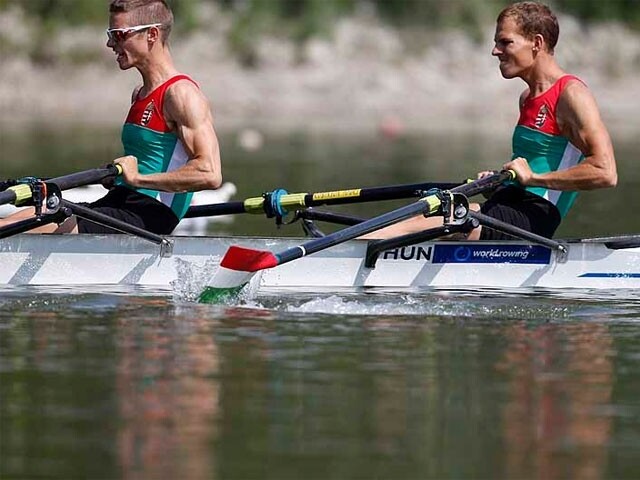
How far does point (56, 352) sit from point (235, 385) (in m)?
1.19

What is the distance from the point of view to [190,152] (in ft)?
34.3

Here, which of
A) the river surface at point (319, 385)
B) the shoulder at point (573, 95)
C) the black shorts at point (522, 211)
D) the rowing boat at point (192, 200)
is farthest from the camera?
the rowing boat at point (192, 200)

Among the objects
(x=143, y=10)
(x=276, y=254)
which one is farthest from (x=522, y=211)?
(x=143, y=10)

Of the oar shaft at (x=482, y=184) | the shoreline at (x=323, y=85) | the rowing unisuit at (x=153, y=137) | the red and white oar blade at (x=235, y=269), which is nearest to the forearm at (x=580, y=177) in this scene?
the oar shaft at (x=482, y=184)

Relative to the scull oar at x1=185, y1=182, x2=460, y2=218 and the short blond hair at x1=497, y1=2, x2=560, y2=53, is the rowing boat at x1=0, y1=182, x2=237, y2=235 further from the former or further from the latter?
the short blond hair at x1=497, y1=2, x2=560, y2=53

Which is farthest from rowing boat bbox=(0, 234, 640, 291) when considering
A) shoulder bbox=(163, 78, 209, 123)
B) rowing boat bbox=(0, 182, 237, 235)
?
rowing boat bbox=(0, 182, 237, 235)

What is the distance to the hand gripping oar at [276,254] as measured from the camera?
33.1 ft

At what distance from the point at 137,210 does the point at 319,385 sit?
3153 mm

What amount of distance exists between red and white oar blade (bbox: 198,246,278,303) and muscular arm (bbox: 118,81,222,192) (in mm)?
537

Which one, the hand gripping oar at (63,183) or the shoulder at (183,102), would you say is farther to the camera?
the shoulder at (183,102)

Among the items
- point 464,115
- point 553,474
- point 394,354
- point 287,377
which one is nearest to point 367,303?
point 394,354

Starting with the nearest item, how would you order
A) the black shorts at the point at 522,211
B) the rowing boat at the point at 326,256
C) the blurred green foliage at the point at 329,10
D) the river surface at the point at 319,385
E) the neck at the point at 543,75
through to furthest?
the river surface at the point at 319,385 → the rowing boat at the point at 326,256 → the neck at the point at 543,75 → the black shorts at the point at 522,211 → the blurred green foliage at the point at 329,10

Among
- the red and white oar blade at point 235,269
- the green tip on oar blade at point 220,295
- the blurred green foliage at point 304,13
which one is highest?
the blurred green foliage at point 304,13

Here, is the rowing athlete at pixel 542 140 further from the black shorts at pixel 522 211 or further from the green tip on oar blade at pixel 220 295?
the green tip on oar blade at pixel 220 295
